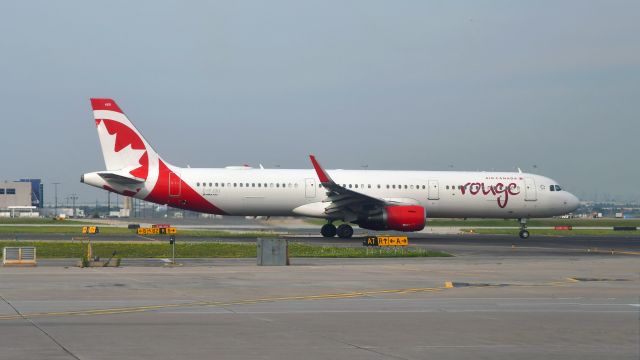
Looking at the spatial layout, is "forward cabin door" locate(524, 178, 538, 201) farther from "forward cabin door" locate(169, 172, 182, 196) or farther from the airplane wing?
"forward cabin door" locate(169, 172, 182, 196)

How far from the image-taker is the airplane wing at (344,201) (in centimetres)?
4597

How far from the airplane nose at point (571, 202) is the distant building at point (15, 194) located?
13019 centimetres

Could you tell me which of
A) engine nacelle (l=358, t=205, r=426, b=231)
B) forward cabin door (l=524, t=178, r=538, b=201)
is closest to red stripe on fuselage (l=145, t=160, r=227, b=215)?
engine nacelle (l=358, t=205, r=426, b=231)

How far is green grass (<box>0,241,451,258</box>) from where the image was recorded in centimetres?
3384

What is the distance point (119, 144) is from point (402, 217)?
51.2 ft

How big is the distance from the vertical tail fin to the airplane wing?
920 cm

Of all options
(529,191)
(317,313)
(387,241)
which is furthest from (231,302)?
(529,191)

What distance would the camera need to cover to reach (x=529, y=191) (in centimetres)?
5291

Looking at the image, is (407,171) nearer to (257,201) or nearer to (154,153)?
(257,201)

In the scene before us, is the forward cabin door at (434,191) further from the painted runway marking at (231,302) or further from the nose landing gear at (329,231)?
the painted runway marking at (231,302)

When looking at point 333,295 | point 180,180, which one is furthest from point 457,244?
point 333,295

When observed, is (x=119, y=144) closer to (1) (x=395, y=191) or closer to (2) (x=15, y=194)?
(1) (x=395, y=191)

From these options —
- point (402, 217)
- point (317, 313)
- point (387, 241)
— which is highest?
point (402, 217)

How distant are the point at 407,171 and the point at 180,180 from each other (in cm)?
1328
